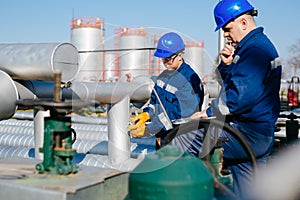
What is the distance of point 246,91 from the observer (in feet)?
5.91

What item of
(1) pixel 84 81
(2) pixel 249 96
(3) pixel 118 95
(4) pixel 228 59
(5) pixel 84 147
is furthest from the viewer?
(5) pixel 84 147

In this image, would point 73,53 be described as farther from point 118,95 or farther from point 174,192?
point 174,192

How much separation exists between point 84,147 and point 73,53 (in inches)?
73.7

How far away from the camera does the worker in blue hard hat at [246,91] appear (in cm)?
182

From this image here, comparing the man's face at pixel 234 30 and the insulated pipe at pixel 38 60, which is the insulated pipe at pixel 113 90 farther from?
the man's face at pixel 234 30

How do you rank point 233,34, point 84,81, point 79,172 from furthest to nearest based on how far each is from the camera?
1. point 84,81
2. point 233,34
3. point 79,172

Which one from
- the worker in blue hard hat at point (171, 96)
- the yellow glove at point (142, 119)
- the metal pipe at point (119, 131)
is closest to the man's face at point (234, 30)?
the worker in blue hard hat at point (171, 96)

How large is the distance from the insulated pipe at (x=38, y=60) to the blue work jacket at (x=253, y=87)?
3.06 feet

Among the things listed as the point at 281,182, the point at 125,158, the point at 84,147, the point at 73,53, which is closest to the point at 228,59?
the point at 281,182

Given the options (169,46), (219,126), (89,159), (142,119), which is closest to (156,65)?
(169,46)

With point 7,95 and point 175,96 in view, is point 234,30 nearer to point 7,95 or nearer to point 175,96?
point 175,96

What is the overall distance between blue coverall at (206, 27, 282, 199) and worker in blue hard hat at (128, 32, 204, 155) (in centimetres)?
41

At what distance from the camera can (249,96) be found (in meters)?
1.81

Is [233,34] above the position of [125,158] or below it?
above
